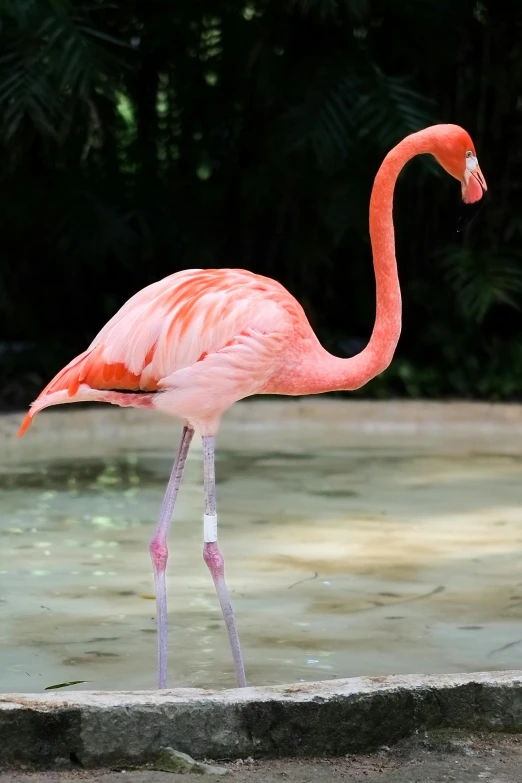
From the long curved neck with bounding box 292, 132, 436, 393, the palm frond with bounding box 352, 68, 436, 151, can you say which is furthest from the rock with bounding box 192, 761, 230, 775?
the palm frond with bounding box 352, 68, 436, 151

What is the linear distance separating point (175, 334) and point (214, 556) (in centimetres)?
48

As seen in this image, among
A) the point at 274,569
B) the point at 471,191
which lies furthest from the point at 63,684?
the point at 471,191

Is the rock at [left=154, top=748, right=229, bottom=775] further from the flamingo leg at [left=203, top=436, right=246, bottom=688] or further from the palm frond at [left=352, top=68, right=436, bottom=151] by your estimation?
the palm frond at [left=352, top=68, right=436, bottom=151]

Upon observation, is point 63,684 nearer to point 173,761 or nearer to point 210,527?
point 210,527

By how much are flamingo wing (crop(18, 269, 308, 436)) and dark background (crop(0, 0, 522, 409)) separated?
4.91 metres

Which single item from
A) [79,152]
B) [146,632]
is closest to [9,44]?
[79,152]

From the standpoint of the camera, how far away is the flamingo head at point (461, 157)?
9.92ft

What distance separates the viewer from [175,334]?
295 centimetres

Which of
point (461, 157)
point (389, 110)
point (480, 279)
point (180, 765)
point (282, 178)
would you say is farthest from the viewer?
point (282, 178)

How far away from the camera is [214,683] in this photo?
2.98 metres

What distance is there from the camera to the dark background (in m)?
8.25

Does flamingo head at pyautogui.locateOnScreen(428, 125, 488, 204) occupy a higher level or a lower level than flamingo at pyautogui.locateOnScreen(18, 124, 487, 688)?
higher

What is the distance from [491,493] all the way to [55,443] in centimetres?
236

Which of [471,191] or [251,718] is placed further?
[471,191]
